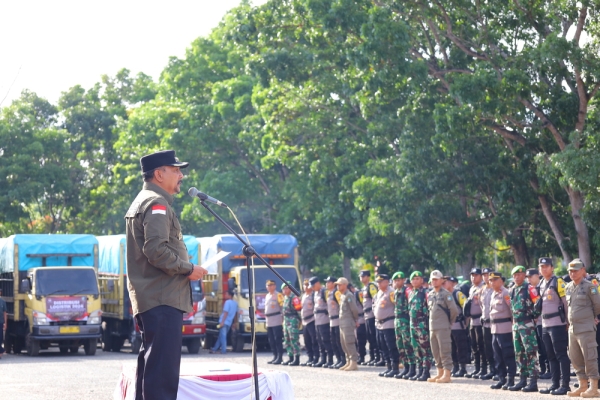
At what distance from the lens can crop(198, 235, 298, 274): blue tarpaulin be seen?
2709 cm

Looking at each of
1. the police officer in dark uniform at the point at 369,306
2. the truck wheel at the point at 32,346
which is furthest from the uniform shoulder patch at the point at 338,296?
the truck wheel at the point at 32,346

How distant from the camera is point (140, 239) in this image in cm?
652

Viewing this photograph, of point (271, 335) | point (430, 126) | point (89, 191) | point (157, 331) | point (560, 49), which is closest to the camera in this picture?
point (157, 331)

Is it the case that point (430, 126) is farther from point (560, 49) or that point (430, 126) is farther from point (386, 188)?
point (560, 49)

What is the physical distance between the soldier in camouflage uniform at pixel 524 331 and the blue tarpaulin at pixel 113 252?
1301cm

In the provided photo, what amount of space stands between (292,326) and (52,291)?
6732 mm

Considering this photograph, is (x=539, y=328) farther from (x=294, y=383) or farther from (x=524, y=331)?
(x=294, y=383)

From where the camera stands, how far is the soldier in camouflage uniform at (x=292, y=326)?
74.1 feet

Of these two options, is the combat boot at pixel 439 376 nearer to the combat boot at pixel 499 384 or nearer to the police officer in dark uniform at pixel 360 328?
the combat boot at pixel 499 384

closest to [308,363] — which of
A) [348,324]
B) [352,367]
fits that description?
[352,367]

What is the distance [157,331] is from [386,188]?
21828mm

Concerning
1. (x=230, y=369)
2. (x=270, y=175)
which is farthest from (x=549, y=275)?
(x=270, y=175)

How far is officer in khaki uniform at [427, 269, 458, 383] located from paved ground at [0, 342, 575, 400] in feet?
1.24

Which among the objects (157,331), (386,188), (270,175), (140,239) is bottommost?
(157,331)
